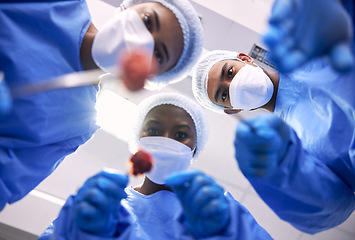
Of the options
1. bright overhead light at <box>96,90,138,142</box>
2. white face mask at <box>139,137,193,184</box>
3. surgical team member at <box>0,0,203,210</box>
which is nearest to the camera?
surgical team member at <box>0,0,203,210</box>

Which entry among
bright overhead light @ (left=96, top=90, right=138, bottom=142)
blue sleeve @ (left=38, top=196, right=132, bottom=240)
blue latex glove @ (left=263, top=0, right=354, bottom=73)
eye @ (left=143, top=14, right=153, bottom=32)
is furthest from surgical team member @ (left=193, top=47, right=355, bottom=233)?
bright overhead light @ (left=96, top=90, right=138, bottom=142)

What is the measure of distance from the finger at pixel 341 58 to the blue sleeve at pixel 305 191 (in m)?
0.43

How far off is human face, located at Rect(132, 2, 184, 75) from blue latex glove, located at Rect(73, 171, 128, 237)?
505 mm

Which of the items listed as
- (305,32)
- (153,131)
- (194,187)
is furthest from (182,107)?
(305,32)

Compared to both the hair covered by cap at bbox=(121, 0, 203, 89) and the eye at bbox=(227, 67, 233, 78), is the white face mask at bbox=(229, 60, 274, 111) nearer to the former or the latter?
the eye at bbox=(227, 67, 233, 78)

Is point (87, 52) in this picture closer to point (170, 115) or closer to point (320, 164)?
point (170, 115)

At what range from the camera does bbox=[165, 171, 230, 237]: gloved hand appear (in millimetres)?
887

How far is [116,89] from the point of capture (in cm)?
190

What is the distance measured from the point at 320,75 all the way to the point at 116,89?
3.87 feet

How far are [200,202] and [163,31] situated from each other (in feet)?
2.19

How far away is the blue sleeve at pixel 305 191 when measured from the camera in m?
1.05

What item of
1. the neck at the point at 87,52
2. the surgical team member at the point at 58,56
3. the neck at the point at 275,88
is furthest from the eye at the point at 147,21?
the neck at the point at 275,88

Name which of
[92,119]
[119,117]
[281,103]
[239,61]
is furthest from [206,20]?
[92,119]

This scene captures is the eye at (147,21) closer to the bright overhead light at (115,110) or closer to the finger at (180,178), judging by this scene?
the finger at (180,178)
